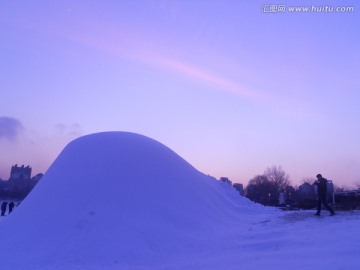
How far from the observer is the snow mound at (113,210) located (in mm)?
12633

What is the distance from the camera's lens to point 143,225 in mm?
14453

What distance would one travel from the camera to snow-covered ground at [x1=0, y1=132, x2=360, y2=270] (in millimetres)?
9754

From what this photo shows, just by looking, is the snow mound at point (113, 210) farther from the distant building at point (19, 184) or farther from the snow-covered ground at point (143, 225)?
the distant building at point (19, 184)

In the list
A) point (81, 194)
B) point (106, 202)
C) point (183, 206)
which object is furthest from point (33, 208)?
point (183, 206)

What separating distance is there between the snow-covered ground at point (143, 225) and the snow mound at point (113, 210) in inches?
1.8

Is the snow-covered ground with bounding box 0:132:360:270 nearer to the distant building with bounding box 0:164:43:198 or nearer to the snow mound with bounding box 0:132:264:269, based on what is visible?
the snow mound with bounding box 0:132:264:269

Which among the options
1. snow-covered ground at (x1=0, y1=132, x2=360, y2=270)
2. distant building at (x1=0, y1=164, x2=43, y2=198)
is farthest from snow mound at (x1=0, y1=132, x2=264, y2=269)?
distant building at (x1=0, y1=164, x2=43, y2=198)

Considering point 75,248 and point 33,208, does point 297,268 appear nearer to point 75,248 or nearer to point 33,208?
point 75,248

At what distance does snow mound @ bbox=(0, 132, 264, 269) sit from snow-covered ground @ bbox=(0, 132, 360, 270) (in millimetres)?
45

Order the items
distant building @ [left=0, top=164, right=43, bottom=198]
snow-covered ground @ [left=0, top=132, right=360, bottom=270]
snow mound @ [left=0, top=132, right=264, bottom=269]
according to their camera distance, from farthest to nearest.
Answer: distant building @ [left=0, top=164, right=43, bottom=198] < snow mound @ [left=0, top=132, right=264, bottom=269] < snow-covered ground @ [left=0, top=132, right=360, bottom=270]

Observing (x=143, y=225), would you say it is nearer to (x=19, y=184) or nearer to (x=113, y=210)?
(x=113, y=210)

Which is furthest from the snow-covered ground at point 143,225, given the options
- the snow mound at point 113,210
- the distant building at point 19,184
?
the distant building at point 19,184

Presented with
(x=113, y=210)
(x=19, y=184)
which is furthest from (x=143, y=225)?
(x=19, y=184)

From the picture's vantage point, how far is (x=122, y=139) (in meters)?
21.0
